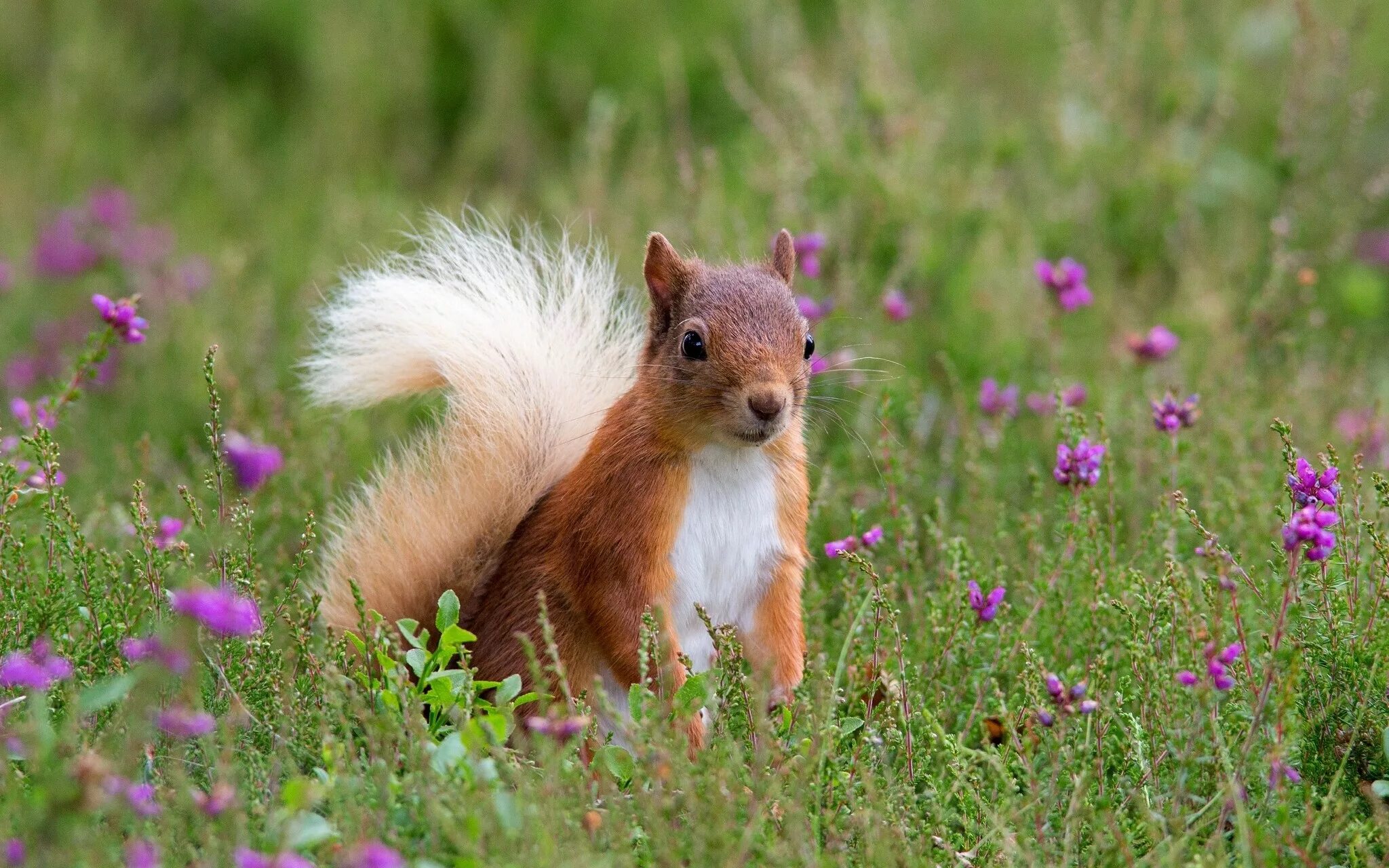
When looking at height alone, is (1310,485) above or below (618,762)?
above

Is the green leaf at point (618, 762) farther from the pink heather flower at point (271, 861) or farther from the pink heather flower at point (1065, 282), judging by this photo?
the pink heather flower at point (1065, 282)

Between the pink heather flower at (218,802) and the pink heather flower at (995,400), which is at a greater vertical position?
the pink heather flower at (995,400)

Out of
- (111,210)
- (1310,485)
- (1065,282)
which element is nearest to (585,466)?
(1310,485)

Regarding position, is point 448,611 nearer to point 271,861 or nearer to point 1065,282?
point 271,861

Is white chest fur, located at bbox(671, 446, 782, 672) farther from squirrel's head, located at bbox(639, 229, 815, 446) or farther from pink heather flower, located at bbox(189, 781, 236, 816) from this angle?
pink heather flower, located at bbox(189, 781, 236, 816)

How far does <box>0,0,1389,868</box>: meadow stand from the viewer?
6.97 ft

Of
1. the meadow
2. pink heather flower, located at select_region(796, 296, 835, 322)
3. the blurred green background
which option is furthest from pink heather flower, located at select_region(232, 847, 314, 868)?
pink heather flower, located at select_region(796, 296, 835, 322)

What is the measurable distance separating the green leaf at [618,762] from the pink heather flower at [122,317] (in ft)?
3.98

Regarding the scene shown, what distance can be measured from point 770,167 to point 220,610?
11.3 ft

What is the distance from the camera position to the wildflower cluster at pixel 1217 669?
7.18 feet

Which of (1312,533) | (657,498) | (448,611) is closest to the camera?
(1312,533)

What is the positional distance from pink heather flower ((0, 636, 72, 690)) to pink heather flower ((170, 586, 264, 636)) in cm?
19

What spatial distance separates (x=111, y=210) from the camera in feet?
18.1

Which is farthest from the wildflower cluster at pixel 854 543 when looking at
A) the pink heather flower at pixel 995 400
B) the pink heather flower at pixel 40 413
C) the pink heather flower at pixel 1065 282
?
the pink heather flower at pixel 40 413
